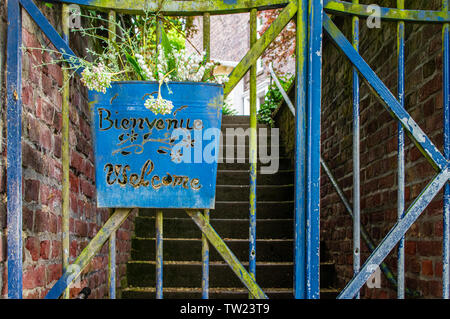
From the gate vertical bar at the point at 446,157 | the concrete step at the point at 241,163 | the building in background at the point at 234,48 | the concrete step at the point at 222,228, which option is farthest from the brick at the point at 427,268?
the building in background at the point at 234,48

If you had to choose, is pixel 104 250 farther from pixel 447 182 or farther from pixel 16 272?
pixel 447 182

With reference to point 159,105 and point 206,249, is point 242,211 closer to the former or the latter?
point 206,249

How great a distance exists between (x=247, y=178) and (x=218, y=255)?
1.16m

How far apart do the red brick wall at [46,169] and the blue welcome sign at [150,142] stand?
243 millimetres

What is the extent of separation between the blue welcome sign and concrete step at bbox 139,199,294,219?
220cm

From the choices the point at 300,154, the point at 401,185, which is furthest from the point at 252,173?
the point at 401,185

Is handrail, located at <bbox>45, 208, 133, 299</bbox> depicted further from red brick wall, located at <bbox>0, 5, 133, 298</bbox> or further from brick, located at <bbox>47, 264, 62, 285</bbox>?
brick, located at <bbox>47, 264, 62, 285</bbox>

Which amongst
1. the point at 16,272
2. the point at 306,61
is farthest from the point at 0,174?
the point at 306,61

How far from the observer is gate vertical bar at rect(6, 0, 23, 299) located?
1.33 meters

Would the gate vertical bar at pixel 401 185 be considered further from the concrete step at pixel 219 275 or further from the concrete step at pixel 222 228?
the concrete step at pixel 222 228

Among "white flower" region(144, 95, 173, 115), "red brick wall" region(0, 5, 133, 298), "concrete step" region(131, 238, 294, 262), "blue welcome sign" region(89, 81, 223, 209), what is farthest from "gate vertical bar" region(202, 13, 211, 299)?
"concrete step" region(131, 238, 294, 262)

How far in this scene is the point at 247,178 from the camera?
422 centimetres

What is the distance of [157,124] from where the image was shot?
1.45 m
